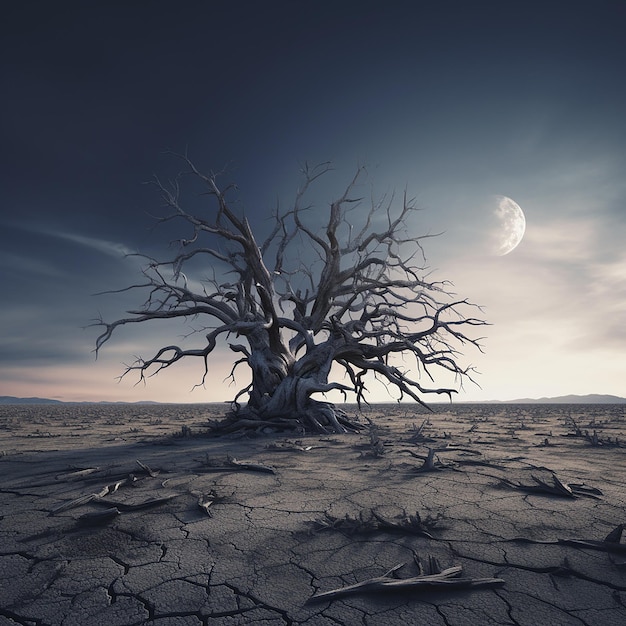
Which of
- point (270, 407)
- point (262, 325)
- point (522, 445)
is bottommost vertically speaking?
point (522, 445)

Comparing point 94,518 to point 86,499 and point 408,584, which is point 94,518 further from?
point 408,584

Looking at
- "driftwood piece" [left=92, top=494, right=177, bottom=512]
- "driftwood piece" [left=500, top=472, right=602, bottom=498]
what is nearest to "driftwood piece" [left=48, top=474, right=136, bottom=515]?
"driftwood piece" [left=92, top=494, right=177, bottom=512]

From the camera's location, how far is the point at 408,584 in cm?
226

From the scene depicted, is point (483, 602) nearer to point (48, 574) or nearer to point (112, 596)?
point (112, 596)

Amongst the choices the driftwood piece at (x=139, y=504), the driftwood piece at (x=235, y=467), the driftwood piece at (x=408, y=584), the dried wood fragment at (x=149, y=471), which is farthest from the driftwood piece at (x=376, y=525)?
the dried wood fragment at (x=149, y=471)

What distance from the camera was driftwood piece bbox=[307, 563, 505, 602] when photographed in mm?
2242

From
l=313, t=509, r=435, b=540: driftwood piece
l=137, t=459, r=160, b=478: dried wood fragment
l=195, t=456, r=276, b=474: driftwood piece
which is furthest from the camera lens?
l=195, t=456, r=276, b=474: driftwood piece

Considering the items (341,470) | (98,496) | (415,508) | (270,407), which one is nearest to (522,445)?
(341,470)

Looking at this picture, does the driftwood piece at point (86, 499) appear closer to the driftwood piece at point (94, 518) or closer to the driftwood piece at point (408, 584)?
the driftwood piece at point (94, 518)

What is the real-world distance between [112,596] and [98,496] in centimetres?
210

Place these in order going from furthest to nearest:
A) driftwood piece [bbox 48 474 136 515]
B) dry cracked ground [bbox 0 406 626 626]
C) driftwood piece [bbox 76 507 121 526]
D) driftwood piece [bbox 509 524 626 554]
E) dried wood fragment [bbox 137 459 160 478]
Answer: dried wood fragment [bbox 137 459 160 478] < driftwood piece [bbox 48 474 136 515] < driftwood piece [bbox 76 507 121 526] < driftwood piece [bbox 509 524 626 554] < dry cracked ground [bbox 0 406 626 626]

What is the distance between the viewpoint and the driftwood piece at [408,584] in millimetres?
2242

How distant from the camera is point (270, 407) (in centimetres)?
1226

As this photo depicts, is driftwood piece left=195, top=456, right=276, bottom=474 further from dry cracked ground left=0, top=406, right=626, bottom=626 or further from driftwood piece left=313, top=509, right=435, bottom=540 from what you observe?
driftwood piece left=313, top=509, right=435, bottom=540
